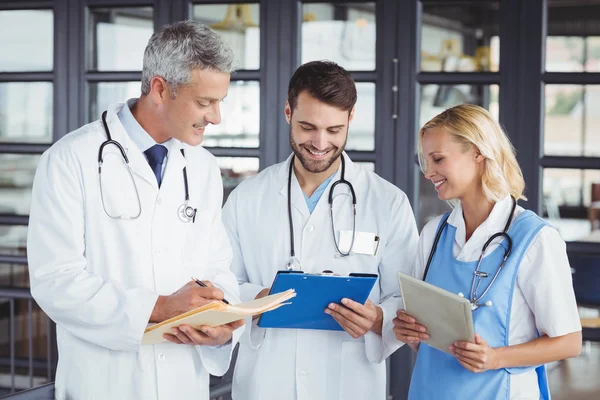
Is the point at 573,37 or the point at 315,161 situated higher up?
the point at 573,37

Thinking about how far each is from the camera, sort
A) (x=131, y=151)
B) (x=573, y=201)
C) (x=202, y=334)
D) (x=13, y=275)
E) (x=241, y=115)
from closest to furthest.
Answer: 1. (x=202, y=334)
2. (x=131, y=151)
3. (x=573, y=201)
4. (x=241, y=115)
5. (x=13, y=275)

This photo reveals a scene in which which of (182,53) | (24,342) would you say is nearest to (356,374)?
(182,53)

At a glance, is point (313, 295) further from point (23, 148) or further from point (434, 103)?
point (23, 148)

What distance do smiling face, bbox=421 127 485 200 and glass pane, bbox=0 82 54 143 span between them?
2.95 meters

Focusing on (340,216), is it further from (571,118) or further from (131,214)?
(571,118)

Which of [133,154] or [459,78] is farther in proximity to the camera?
[459,78]

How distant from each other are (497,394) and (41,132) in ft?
10.9

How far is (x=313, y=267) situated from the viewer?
251 cm

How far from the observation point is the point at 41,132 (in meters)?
4.62

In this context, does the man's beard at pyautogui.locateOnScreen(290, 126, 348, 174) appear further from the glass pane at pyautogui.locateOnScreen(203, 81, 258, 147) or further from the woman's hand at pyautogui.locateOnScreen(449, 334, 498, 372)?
the glass pane at pyautogui.locateOnScreen(203, 81, 258, 147)

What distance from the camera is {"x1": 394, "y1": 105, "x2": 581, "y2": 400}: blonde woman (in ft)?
6.70

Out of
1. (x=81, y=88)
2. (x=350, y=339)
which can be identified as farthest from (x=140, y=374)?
(x=81, y=88)

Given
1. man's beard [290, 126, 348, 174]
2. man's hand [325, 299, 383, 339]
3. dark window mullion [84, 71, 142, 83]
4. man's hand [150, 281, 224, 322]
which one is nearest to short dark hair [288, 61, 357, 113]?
man's beard [290, 126, 348, 174]

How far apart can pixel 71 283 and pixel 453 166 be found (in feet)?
3.43
